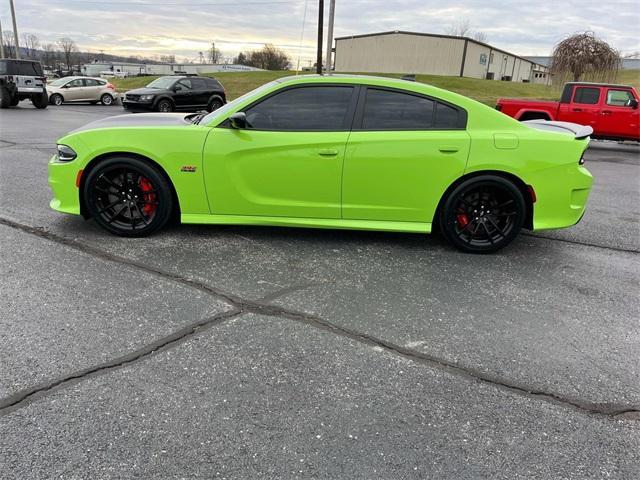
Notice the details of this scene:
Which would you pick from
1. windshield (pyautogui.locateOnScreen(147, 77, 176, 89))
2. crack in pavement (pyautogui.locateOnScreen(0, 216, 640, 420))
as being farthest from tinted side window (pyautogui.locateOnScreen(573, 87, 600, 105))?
windshield (pyautogui.locateOnScreen(147, 77, 176, 89))

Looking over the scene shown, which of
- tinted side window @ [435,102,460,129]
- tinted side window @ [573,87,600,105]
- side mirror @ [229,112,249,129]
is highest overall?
tinted side window @ [573,87,600,105]

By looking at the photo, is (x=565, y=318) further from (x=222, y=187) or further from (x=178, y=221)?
(x=178, y=221)

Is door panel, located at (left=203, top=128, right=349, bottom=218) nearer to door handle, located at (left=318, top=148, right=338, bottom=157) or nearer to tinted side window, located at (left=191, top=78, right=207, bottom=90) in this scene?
door handle, located at (left=318, top=148, right=338, bottom=157)

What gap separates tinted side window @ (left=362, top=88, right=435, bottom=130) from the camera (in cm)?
462

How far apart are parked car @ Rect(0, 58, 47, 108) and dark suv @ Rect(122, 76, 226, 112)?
4.05 meters

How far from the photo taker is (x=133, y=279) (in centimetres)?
389

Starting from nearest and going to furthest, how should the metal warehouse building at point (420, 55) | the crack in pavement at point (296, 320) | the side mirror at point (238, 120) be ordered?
the crack in pavement at point (296, 320) → the side mirror at point (238, 120) → the metal warehouse building at point (420, 55)

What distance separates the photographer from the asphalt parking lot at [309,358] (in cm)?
222

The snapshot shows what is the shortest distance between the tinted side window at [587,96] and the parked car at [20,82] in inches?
809

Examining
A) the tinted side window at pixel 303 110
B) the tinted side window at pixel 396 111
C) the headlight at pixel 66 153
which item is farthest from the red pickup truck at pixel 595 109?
the headlight at pixel 66 153

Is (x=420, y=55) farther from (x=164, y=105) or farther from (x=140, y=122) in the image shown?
(x=140, y=122)

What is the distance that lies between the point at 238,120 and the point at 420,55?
66.9 meters

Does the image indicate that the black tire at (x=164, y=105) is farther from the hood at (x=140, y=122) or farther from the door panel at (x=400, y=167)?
the door panel at (x=400, y=167)

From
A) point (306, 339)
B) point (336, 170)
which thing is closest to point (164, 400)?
point (306, 339)
